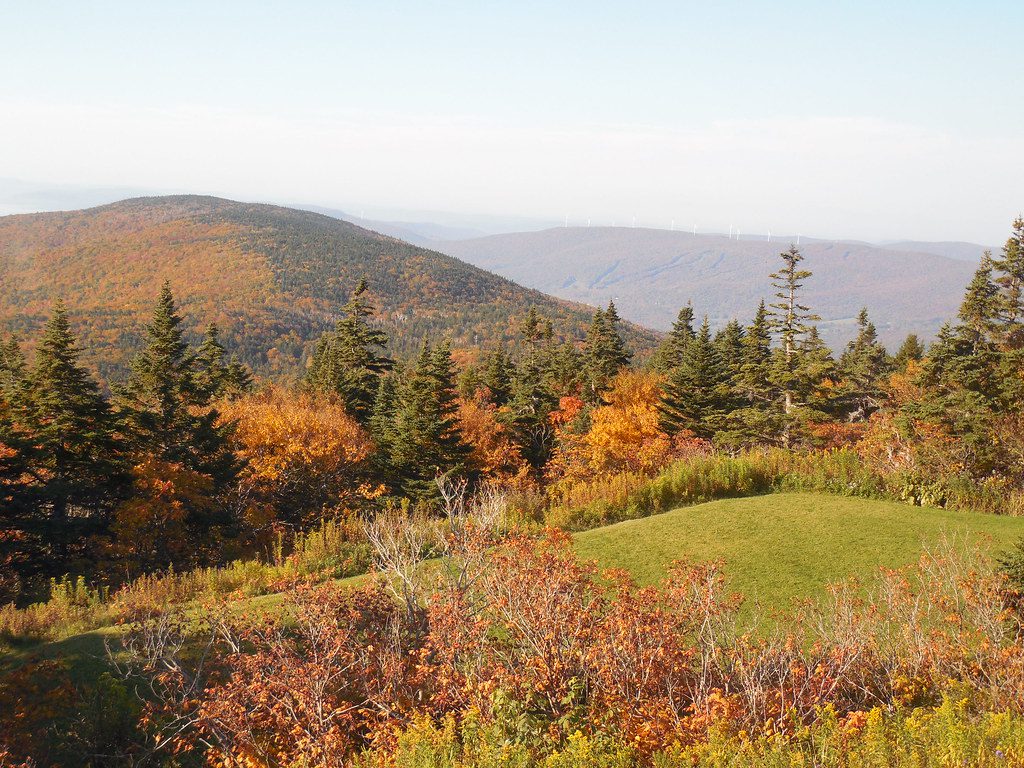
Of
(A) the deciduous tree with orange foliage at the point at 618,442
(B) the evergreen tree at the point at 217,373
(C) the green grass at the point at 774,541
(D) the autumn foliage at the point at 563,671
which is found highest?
(D) the autumn foliage at the point at 563,671

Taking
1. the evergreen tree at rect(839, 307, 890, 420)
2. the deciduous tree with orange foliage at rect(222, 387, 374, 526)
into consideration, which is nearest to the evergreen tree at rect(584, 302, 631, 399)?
the deciduous tree with orange foliage at rect(222, 387, 374, 526)

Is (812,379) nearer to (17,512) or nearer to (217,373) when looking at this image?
(17,512)

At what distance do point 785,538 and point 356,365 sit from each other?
31114 millimetres

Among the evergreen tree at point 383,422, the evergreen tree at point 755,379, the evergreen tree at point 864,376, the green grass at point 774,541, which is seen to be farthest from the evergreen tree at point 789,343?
the evergreen tree at point 864,376

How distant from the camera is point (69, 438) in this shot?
22.2 meters

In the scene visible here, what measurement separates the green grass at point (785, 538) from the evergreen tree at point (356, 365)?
2628cm

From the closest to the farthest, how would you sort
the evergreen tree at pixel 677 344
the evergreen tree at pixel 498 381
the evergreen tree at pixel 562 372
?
1. the evergreen tree at pixel 562 372
2. the evergreen tree at pixel 498 381
3. the evergreen tree at pixel 677 344

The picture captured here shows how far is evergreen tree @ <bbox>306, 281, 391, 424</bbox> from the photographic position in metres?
38.4

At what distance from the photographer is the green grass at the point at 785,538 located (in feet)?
37.2

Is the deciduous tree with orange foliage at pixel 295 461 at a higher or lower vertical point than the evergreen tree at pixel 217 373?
lower

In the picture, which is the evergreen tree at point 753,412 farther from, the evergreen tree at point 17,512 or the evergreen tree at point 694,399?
the evergreen tree at point 17,512

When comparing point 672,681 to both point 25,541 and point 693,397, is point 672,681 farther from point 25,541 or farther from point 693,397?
point 693,397

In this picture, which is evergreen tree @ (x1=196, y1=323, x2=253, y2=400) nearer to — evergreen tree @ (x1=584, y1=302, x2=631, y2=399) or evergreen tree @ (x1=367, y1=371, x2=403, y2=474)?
evergreen tree @ (x1=367, y1=371, x2=403, y2=474)

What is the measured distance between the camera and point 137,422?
23.8 m
